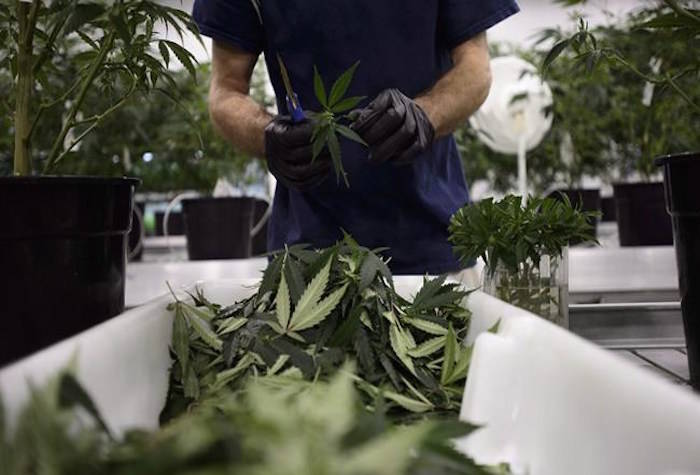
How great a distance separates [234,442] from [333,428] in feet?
0.09

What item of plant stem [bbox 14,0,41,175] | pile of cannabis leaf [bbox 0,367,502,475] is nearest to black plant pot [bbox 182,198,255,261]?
plant stem [bbox 14,0,41,175]

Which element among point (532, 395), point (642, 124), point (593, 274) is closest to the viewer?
point (532, 395)

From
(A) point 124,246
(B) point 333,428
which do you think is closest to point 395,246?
(A) point 124,246

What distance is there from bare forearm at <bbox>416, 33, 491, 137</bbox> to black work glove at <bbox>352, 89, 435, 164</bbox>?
9 centimetres

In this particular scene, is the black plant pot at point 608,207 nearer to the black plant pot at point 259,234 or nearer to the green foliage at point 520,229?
the black plant pot at point 259,234

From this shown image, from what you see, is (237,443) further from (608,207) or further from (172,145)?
(608,207)

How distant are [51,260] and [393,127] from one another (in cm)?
38

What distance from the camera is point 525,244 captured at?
20.2 inches

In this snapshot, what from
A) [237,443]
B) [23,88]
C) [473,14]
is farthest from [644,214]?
[237,443]

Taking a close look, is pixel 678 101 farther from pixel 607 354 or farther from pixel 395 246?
pixel 607 354

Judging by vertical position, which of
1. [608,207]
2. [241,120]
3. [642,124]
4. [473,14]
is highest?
[642,124]

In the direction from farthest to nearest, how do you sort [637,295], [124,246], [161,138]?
1. [161,138]
2. [637,295]
3. [124,246]

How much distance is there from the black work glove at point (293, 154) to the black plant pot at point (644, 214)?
58.8 inches

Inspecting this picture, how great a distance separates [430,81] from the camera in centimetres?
98
